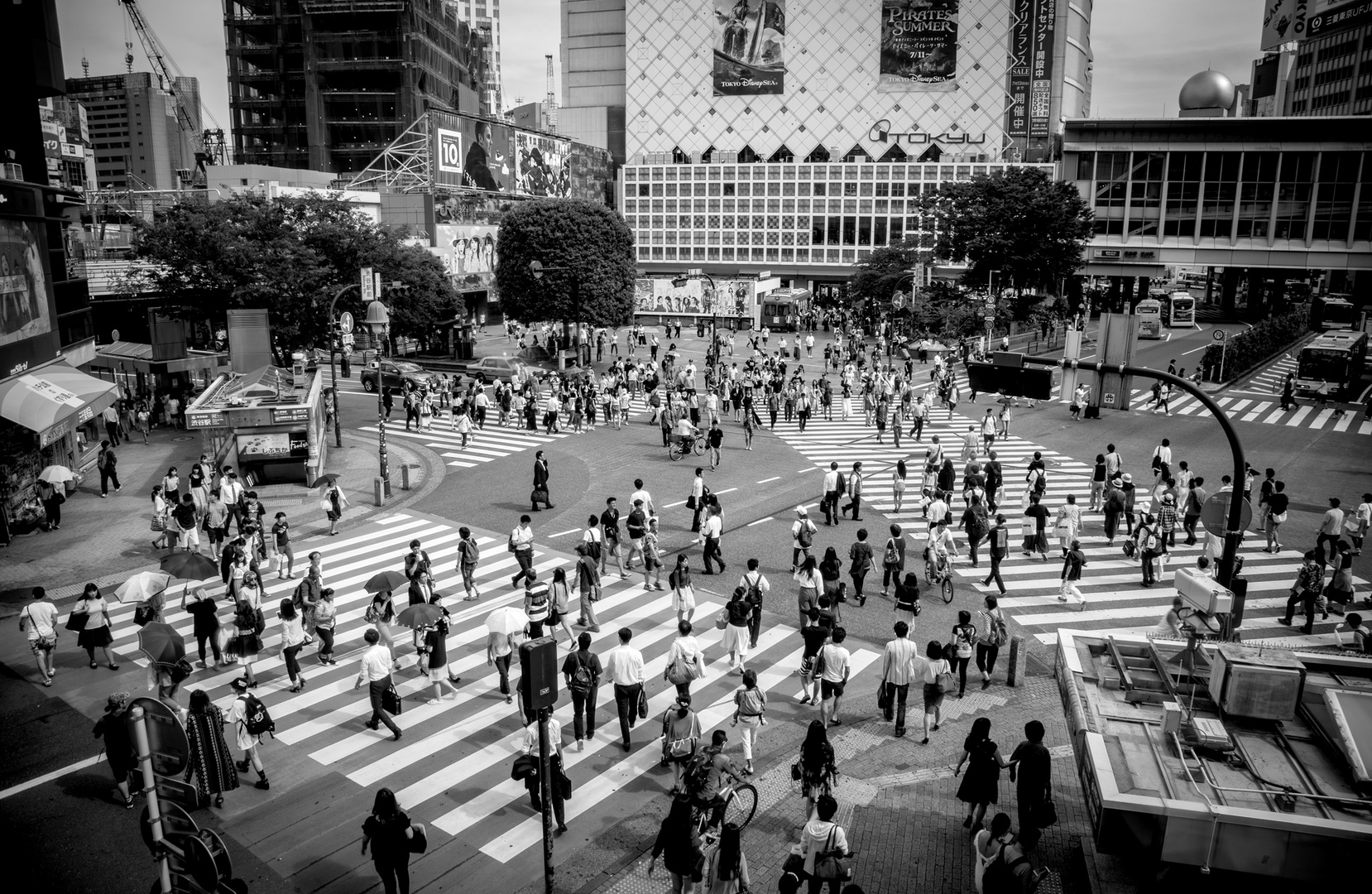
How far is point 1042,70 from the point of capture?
102 m

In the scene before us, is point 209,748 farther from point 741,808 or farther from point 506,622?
point 741,808

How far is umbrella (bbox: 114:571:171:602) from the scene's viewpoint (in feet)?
45.5

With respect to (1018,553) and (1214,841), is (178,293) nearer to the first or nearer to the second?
(1018,553)

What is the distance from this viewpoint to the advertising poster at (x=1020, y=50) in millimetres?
101250

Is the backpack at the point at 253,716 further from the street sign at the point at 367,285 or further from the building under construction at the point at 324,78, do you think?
the building under construction at the point at 324,78

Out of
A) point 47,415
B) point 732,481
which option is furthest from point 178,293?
point 732,481

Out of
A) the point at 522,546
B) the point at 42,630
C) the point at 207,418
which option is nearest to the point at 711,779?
the point at 522,546

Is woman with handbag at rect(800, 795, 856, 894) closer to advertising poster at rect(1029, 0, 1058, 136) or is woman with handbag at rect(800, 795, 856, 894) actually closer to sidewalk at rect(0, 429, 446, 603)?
sidewalk at rect(0, 429, 446, 603)

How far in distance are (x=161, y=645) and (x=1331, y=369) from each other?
46531 mm

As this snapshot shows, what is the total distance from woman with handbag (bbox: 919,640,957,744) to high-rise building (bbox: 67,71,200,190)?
206m

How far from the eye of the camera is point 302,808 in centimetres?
1078

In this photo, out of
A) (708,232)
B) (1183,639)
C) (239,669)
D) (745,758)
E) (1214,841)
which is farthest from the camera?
(708,232)

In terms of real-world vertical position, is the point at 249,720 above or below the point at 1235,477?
below

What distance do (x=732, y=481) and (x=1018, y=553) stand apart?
905 cm
